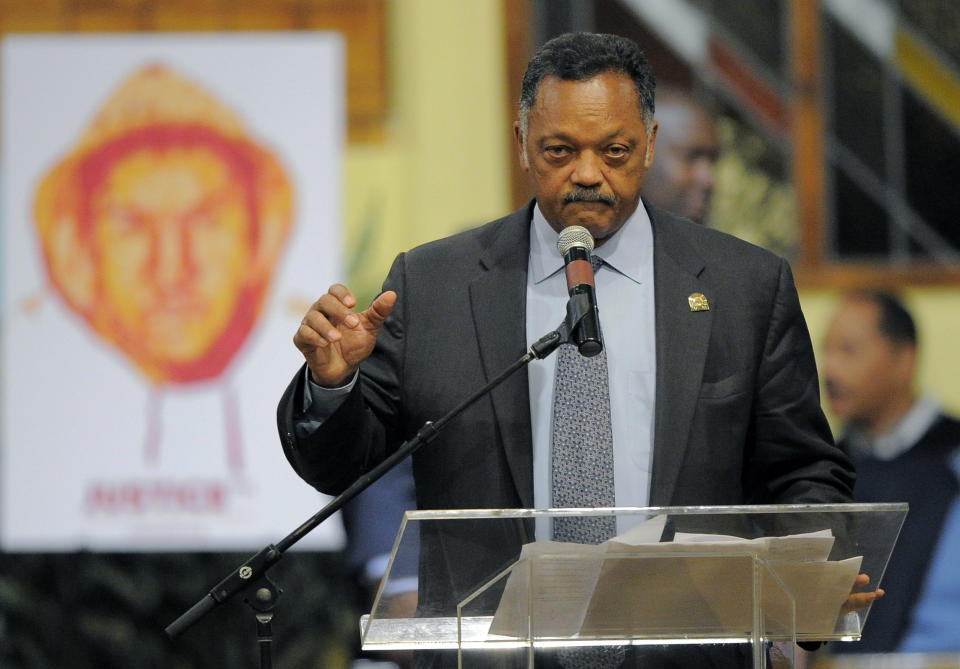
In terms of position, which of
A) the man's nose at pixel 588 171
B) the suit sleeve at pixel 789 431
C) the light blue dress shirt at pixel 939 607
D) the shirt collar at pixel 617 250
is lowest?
the light blue dress shirt at pixel 939 607

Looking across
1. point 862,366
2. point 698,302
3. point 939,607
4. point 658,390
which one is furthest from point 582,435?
point 862,366

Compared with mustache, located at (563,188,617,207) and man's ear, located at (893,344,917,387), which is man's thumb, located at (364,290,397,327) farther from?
man's ear, located at (893,344,917,387)

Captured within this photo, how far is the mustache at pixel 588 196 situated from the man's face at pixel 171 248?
313cm

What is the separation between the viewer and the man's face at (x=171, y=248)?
493 cm

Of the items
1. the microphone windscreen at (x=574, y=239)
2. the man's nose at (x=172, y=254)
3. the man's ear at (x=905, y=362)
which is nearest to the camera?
the microphone windscreen at (x=574, y=239)

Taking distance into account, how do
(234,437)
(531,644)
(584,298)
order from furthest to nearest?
(234,437), (584,298), (531,644)

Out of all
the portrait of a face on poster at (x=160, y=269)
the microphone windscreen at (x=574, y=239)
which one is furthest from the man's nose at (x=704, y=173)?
the microphone windscreen at (x=574, y=239)

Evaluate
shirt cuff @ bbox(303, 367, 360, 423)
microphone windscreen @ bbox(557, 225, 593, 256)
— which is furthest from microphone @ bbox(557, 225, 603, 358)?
shirt cuff @ bbox(303, 367, 360, 423)

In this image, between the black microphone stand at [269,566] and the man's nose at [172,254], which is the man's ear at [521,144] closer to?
the black microphone stand at [269,566]

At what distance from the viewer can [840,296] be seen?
5.12 metres

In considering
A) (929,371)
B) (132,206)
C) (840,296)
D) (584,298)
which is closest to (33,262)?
(132,206)

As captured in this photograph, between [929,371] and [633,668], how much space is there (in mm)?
3681

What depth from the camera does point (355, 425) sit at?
1917 mm

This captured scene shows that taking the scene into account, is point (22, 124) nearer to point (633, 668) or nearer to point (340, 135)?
point (340, 135)
